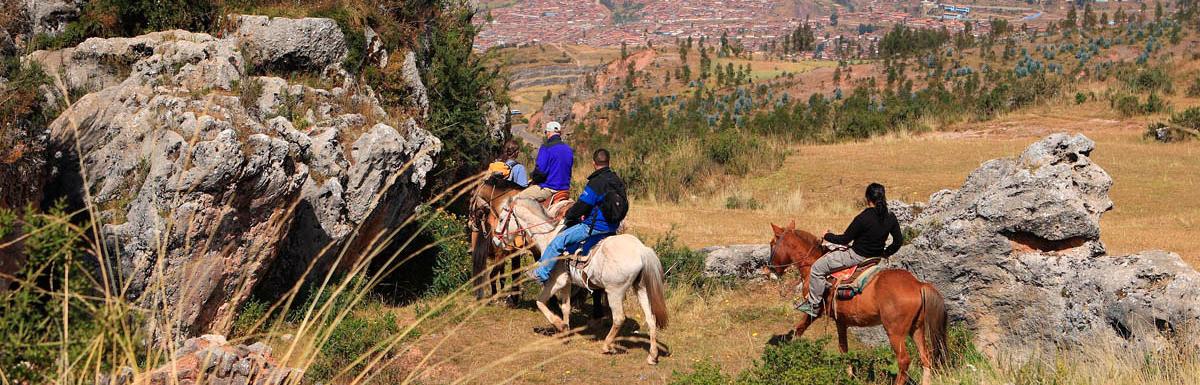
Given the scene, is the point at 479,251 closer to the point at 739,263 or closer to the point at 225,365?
the point at 739,263

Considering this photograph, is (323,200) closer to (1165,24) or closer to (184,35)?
(184,35)

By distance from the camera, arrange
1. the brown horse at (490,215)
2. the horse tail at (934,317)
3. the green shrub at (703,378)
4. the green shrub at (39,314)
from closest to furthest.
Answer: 1. the green shrub at (39,314)
2. the green shrub at (703,378)
3. the horse tail at (934,317)
4. the brown horse at (490,215)

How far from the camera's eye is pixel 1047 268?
925 centimetres

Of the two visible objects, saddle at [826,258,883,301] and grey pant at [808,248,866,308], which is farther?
grey pant at [808,248,866,308]

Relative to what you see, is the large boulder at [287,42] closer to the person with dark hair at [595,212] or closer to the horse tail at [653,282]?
the person with dark hair at [595,212]

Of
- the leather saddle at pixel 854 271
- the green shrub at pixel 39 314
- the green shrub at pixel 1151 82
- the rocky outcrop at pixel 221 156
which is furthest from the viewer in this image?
the green shrub at pixel 1151 82

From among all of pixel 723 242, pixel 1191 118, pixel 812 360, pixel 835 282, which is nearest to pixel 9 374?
pixel 812 360

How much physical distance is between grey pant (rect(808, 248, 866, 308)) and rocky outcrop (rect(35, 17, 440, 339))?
4.22m

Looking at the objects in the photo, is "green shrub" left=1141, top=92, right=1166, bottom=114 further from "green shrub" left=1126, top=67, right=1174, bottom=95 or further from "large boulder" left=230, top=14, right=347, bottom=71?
"large boulder" left=230, top=14, right=347, bottom=71

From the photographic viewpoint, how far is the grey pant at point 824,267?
9242mm

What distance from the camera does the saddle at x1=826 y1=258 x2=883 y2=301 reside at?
9.12 meters

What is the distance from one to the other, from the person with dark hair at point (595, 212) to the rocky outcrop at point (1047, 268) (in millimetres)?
3505

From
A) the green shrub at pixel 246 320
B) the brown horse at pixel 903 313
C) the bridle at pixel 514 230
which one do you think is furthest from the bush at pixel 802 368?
the green shrub at pixel 246 320

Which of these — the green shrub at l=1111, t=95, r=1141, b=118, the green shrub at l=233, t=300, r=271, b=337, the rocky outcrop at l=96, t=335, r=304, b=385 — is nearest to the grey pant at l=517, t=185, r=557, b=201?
the green shrub at l=233, t=300, r=271, b=337
